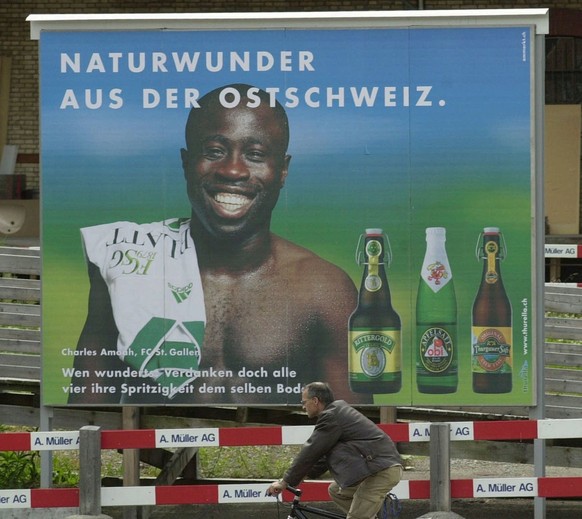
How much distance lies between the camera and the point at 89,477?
8.52 meters

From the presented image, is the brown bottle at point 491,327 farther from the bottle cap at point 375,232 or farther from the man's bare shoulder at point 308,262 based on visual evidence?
the man's bare shoulder at point 308,262

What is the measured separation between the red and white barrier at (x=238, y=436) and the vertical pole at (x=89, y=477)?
0.41 ft

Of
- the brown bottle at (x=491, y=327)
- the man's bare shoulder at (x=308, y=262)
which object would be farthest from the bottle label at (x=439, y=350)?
the man's bare shoulder at (x=308, y=262)

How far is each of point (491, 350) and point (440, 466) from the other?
1.18 meters

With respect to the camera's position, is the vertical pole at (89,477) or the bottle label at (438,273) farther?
the bottle label at (438,273)

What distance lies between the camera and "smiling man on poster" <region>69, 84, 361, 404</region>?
9234 millimetres

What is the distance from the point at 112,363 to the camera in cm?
928

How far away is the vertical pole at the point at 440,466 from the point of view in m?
8.40

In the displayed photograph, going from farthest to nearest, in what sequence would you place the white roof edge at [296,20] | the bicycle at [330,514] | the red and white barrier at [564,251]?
the red and white barrier at [564,251] → the white roof edge at [296,20] → the bicycle at [330,514]

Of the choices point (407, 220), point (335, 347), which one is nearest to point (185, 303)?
point (335, 347)

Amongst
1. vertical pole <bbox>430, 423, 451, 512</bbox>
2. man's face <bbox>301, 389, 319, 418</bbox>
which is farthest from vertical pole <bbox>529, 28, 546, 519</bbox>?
man's face <bbox>301, 389, 319, 418</bbox>

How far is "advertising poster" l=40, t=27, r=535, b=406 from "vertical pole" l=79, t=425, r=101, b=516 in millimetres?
852

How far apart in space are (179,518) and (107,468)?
2.81 meters

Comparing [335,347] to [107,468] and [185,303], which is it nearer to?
[185,303]
